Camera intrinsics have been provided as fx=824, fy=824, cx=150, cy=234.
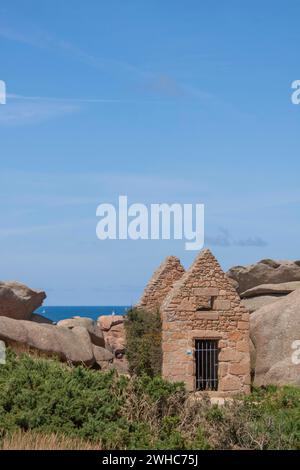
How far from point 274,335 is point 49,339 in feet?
23.7

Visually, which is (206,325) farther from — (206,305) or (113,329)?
(113,329)

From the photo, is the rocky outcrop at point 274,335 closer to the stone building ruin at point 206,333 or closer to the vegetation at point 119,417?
the stone building ruin at point 206,333

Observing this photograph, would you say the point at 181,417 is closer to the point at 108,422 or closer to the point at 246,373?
the point at 108,422

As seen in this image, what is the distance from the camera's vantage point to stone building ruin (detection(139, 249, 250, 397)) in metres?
25.3

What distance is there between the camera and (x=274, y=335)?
2662 cm

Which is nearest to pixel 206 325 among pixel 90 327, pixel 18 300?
pixel 90 327

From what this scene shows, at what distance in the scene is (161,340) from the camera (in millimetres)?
26984

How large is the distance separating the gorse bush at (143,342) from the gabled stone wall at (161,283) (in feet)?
2.83

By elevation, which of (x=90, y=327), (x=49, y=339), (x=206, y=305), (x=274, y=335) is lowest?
(x=49, y=339)

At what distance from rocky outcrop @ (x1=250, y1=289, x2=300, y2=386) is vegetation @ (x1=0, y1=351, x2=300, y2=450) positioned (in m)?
9.86

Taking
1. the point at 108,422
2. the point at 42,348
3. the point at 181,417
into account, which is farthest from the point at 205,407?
the point at 42,348

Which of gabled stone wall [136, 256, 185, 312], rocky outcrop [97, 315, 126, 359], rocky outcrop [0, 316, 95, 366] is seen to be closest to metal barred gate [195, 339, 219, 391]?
rocky outcrop [0, 316, 95, 366]

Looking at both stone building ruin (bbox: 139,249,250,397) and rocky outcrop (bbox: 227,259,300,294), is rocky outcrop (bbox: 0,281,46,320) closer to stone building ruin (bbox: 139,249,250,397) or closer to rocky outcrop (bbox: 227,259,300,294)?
rocky outcrop (bbox: 227,259,300,294)
